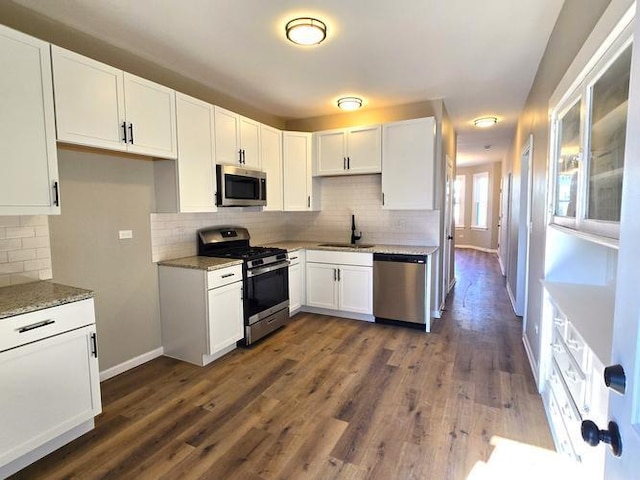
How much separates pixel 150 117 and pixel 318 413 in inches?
102

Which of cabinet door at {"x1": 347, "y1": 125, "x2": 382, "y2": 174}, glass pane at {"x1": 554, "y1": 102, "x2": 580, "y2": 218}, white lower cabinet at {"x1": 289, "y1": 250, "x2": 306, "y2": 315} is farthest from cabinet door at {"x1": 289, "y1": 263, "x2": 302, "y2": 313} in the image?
glass pane at {"x1": 554, "y1": 102, "x2": 580, "y2": 218}

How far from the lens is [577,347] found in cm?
155

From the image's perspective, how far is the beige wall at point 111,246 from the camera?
251cm

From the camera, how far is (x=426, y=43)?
2.64 m

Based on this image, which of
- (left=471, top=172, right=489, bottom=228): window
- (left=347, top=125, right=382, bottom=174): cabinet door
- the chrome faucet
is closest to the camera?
(left=347, top=125, right=382, bottom=174): cabinet door

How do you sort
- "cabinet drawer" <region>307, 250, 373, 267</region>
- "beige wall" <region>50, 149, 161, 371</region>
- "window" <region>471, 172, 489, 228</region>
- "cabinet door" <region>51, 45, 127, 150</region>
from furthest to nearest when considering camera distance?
"window" <region>471, 172, 489, 228</region> → "cabinet drawer" <region>307, 250, 373, 267</region> → "beige wall" <region>50, 149, 161, 371</region> → "cabinet door" <region>51, 45, 127, 150</region>

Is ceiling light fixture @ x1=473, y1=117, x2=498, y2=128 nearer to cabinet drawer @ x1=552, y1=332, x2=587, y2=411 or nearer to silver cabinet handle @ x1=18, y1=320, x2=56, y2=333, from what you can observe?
cabinet drawer @ x1=552, y1=332, x2=587, y2=411

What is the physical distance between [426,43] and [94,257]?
314 cm

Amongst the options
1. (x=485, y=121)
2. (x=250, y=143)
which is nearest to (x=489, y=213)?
(x=485, y=121)

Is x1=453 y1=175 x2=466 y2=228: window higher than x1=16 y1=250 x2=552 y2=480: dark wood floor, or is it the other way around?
x1=453 y1=175 x2=466 y2=228: window

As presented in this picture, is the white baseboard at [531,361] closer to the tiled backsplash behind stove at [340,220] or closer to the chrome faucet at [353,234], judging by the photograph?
the tiled backsplash behind stove at [340,220]

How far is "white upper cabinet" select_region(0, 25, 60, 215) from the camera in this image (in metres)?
1.87

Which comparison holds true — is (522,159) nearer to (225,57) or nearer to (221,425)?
(225,57)

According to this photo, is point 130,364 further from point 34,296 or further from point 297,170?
point 297,170
